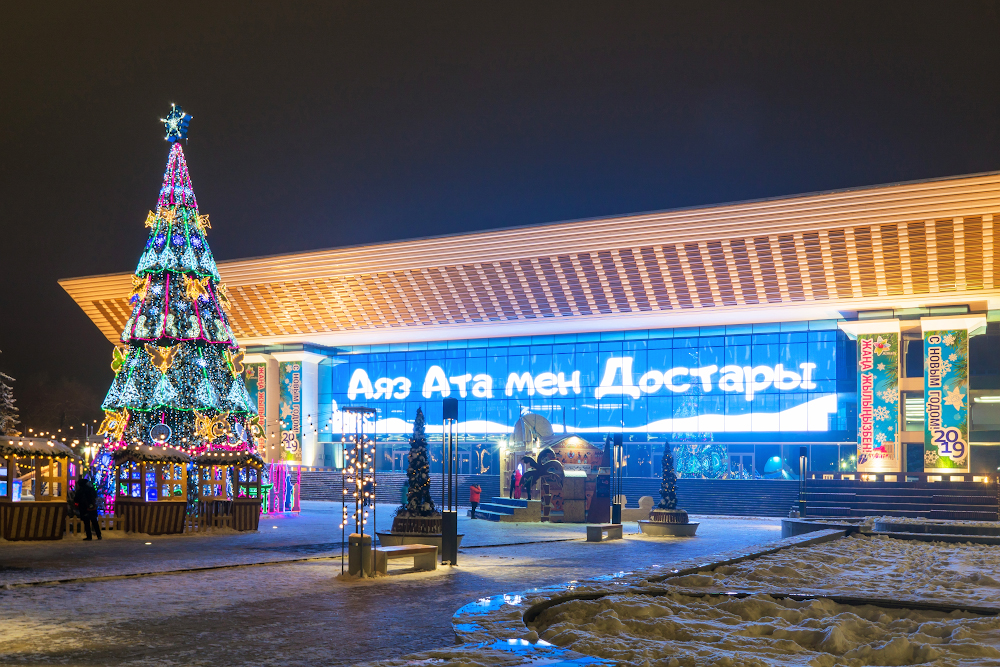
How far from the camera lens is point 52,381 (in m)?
68.8

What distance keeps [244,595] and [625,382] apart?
3923 cm

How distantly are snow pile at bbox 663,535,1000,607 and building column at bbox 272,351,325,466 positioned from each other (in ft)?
136

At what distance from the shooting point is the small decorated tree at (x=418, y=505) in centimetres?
1823

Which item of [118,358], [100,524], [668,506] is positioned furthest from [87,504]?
[668,506]

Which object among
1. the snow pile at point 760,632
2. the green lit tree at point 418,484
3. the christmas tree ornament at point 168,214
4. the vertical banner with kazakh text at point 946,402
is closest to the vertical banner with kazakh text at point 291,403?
the christmas tree ornament at point 168,214

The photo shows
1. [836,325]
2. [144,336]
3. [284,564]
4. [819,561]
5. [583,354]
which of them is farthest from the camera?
[583,354]

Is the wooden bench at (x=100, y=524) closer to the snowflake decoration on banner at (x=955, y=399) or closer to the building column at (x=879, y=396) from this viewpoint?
the building column at (x=879, y=396)

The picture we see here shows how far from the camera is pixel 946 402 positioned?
39.3 m

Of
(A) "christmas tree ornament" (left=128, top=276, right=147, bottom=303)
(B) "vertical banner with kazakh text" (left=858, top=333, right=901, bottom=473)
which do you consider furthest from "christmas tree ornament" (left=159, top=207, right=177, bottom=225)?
(B) "vertical banner with kazakh text" (left=858, top=333, right=901, bottom=473)

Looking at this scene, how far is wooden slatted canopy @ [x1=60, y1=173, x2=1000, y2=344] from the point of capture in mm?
36750

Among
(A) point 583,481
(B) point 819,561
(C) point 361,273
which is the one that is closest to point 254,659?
(B) point 819,561

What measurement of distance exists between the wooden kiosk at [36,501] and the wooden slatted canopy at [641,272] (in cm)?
2472

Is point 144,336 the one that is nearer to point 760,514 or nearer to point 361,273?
point 361,273

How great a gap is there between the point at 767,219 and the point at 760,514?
12566mm
